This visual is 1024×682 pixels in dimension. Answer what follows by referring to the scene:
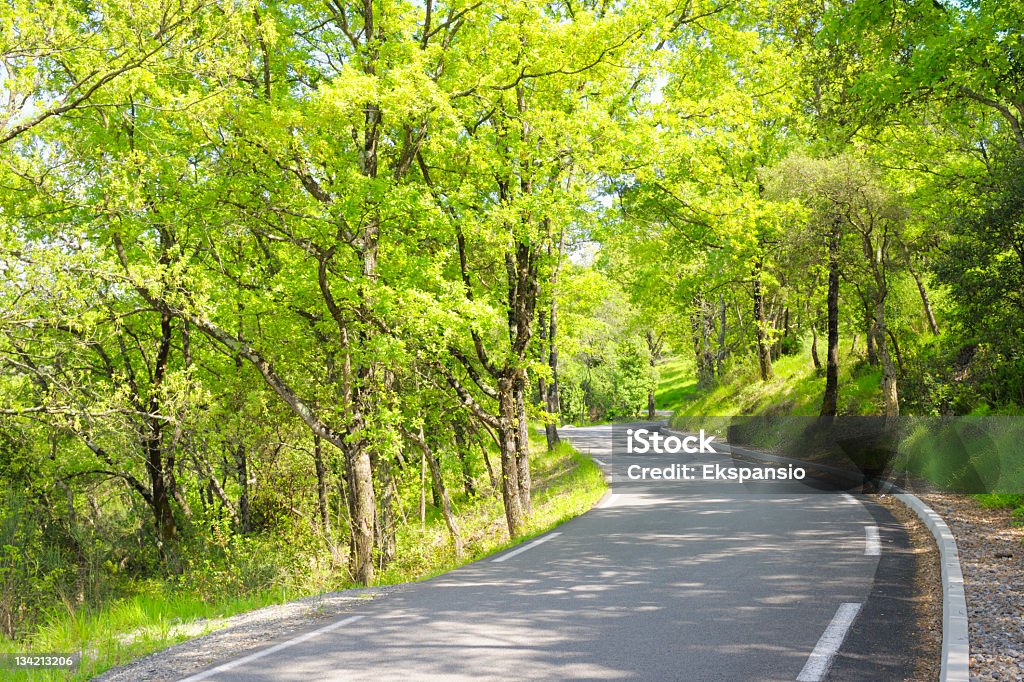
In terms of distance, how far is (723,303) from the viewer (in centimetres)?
4112

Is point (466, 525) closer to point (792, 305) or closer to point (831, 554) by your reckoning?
point (831, 554)

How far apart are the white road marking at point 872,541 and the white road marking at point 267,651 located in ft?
19.6

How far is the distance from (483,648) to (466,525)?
15.4 meters

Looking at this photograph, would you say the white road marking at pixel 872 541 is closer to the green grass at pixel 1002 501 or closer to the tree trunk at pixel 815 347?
the green grass at pixel 1002 501

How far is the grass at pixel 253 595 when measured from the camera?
6695 millimetres

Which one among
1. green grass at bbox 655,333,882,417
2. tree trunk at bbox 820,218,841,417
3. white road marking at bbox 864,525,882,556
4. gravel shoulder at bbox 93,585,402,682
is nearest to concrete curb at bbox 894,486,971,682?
white road marking at bbox 864,525,882,556

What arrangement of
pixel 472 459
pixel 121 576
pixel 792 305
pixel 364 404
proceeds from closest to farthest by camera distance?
pixel 364 404 < pixel 121 576 < pixel 472 459 < pixel 792 305

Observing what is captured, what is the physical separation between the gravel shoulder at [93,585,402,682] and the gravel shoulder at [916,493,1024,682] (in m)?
5.26

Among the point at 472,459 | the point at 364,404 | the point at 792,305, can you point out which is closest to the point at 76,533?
A: the point at 364,404

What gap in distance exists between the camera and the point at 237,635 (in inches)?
254

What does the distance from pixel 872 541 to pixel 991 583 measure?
2433 millimetres

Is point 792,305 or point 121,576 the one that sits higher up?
point 792,305

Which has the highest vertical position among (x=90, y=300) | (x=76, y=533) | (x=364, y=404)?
(x=90, y=300)

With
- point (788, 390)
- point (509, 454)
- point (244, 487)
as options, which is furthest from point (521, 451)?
point (788, 390)
